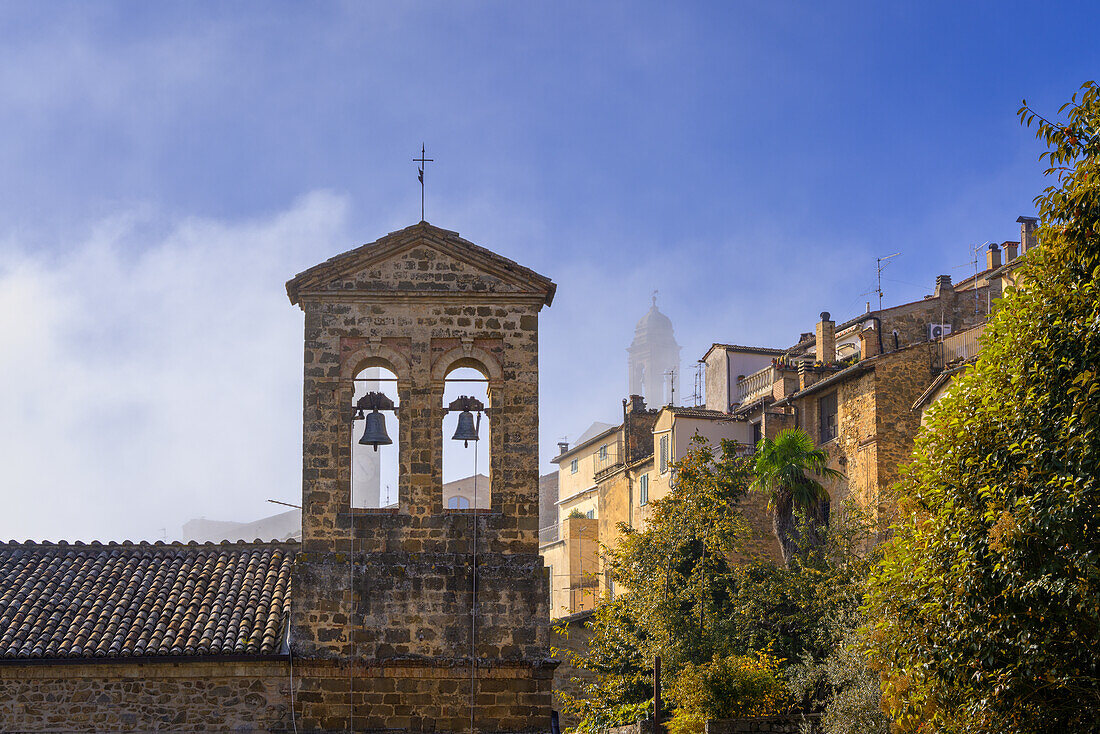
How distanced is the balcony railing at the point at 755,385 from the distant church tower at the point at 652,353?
113411 mm

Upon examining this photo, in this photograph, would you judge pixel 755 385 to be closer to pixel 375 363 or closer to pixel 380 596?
pixel 375 363

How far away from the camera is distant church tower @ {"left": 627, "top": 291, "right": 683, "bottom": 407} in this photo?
168m

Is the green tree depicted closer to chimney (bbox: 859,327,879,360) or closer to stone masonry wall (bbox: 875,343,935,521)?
stone masonry wall (bbox: 875,343,935,521)

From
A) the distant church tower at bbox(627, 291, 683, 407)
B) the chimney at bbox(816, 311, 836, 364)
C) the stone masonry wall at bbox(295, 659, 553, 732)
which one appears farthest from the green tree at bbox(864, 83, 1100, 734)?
the distant church tower at bbox(627, 291, 683, 407)

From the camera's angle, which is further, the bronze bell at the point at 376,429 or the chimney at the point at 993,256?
the chimney at the point at 993,256

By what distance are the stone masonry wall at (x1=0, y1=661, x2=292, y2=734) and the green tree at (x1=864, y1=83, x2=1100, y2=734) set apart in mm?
10766

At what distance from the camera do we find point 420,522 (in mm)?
19781

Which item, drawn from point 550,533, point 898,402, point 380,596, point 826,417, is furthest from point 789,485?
point 550,533

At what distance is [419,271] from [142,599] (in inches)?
295

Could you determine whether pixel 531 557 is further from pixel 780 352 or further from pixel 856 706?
pixel 780 352

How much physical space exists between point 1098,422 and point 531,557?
896cm

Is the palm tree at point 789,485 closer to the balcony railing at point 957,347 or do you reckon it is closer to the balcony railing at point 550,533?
the balcony railing at point 957,347

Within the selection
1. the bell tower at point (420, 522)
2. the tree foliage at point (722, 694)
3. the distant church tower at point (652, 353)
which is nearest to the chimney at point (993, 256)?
the tree foliage at point (722, 694)

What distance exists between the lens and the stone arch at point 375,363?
20.2 meters
